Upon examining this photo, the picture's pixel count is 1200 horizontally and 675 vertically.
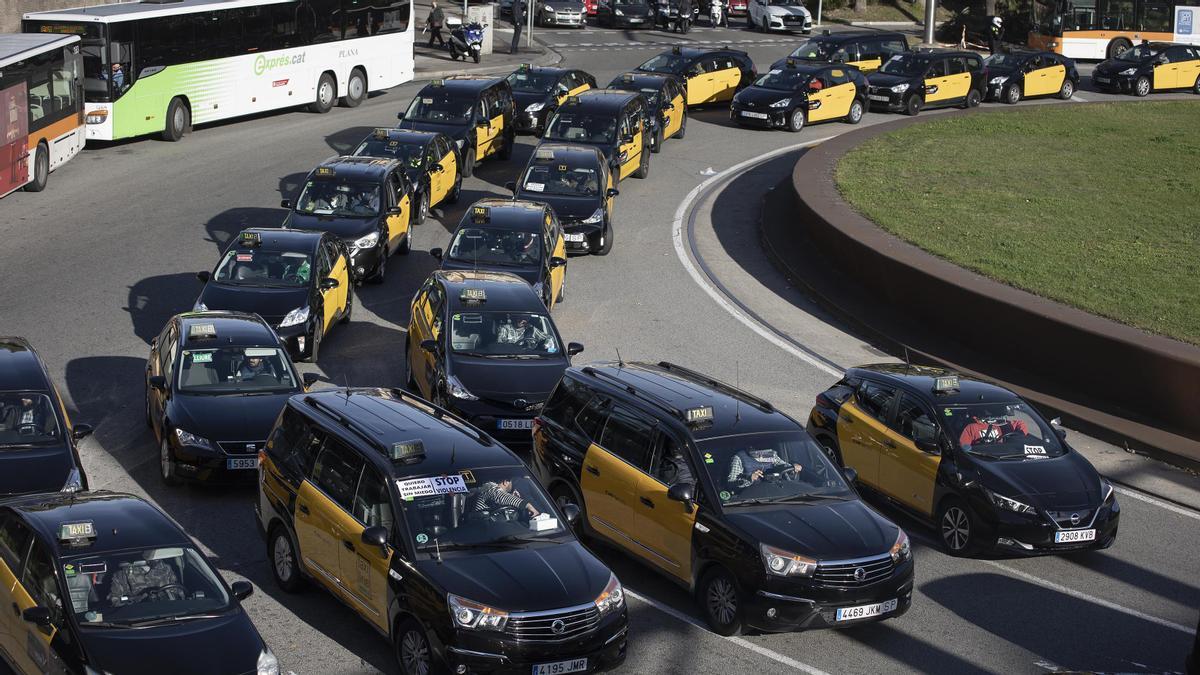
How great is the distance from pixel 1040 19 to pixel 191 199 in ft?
146

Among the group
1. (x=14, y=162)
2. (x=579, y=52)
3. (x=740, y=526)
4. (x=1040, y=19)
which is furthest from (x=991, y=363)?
(x=1040, y=19)

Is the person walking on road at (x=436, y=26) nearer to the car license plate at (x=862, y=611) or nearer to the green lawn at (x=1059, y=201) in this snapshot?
the green lawn at (x=1059, y=201)

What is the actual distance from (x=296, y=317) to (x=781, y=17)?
166 feet

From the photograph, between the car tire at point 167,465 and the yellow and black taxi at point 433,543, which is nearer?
the yellow and black taxi at point 433,543

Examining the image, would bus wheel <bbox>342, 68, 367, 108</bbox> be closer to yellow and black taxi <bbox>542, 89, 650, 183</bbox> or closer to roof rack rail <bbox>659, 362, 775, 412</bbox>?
yellow and black taxi <bbox>542, 89, 650, 183</bbox>

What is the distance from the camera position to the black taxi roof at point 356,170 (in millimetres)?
24172

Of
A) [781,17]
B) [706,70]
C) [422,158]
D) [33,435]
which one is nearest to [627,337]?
[422,158]

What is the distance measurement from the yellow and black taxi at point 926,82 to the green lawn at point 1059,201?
2.61m

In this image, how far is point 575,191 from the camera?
26062 mm

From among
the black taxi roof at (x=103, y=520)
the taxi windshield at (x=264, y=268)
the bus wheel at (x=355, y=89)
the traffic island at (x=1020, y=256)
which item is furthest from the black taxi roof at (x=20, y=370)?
the bus wheel at (x=355, y=89)

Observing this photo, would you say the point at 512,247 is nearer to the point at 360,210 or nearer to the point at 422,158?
the point at 360,210

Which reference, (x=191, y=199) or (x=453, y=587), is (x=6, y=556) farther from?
(x=191, y=199)

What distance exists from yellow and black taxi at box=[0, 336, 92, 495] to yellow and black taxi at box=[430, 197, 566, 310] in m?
7.88

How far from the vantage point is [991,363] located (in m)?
19.7
